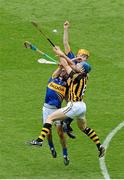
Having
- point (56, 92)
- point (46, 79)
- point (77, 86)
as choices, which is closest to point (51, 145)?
point (56, 92)

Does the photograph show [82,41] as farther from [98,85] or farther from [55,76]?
[55,76]

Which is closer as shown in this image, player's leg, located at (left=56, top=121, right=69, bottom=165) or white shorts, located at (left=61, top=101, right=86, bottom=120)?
white shorts, located at (left=61, top=101, right=86, bottom=120)

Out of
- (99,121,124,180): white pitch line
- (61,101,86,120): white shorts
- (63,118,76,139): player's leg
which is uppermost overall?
(61,101,86,120): white shorts

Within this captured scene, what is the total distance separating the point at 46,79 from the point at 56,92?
701 cm

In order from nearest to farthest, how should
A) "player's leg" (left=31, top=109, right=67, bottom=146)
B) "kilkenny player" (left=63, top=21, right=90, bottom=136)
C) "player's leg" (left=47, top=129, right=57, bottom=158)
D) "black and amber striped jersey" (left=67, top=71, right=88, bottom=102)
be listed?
1. "player's leg" (left=31, top=109, right=67, bottom=146)
2. "black and amber striped jersey" (left=67, top=71, right=88, bottom=102)
3. "kilkenny player" (left=63, top=21, right=90, bottom=136)
4. "player's leg" (left=47, top=129, right=57, bottom=158)

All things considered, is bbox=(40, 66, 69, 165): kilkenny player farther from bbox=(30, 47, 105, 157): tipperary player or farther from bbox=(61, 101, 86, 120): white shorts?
bbox=(61, 101, 86, 120): white shorts

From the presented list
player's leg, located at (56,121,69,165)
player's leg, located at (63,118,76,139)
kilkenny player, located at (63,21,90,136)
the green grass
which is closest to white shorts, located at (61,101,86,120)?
player's leg, located at (56,121,69,165)

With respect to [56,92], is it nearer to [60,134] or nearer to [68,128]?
[60,134]

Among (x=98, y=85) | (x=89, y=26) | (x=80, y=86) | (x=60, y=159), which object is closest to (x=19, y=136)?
(x=60, y=159)

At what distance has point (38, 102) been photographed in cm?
2539

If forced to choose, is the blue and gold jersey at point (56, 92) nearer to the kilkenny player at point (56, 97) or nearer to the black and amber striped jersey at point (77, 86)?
the kilkenny player at point (56, 97)

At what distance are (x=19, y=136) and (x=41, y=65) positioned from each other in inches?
253

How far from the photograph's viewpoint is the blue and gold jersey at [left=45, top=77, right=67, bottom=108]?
20.2m

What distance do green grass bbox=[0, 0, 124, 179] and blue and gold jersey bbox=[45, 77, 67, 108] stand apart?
1.66 metres
